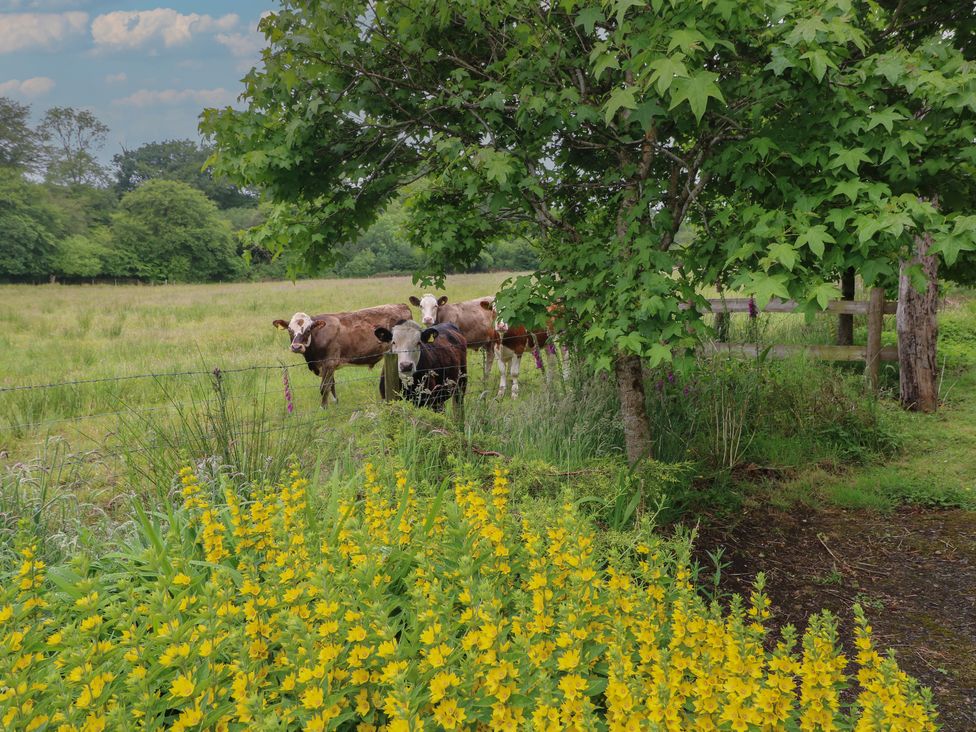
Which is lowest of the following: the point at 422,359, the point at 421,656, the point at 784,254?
the point at 421,656

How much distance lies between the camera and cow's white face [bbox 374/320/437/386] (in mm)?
A: 7191

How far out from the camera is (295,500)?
9.50 ft

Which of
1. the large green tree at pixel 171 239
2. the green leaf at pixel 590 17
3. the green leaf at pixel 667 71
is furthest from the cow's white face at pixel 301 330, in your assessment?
the large green tree at pixel 171 239

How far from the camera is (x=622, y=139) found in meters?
4.53

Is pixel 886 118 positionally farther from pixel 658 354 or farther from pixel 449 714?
pixel 449 714

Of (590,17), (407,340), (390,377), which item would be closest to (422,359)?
(407,340)

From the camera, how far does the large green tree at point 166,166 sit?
65.1 metres

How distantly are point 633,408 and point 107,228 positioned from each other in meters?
55.7

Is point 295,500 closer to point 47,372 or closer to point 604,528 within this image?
point 604,528

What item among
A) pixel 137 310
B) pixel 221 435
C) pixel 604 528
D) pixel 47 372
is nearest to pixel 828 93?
pixel 604 528

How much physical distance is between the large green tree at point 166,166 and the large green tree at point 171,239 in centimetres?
1473

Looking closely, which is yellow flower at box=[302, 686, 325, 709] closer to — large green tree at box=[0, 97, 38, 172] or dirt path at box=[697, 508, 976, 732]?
dirt path at box=[697, 508, 976, 732]

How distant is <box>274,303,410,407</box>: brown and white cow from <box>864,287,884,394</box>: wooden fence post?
657cm

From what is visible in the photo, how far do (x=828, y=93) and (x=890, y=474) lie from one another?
13.1 feet
